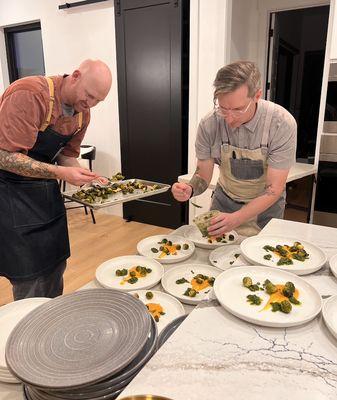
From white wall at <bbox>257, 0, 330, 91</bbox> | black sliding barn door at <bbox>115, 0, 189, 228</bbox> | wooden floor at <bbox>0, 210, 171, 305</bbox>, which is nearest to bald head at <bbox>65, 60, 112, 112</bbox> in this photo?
wooden floor at <bbox>0, 210, 171, 305</bbox>

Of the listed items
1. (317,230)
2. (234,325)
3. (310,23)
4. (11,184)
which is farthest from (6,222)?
(310,23)

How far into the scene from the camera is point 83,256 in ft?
11.3

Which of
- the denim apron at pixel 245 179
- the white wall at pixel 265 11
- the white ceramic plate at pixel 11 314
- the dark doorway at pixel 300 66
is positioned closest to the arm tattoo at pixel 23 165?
the white ceramic plate at pixel 11 314

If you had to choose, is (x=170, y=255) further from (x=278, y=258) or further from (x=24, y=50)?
(x=24, y=50)

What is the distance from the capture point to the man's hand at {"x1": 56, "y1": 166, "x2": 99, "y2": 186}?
4.99 feet

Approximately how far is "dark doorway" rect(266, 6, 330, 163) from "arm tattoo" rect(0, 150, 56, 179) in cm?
283

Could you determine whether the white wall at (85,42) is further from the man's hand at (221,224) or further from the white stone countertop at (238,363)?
the white stone countertop at (238,363)

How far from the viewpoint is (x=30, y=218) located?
158cm

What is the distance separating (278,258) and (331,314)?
31 cm

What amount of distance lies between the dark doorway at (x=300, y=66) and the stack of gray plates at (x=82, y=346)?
3.20 meters

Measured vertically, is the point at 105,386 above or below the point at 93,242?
above

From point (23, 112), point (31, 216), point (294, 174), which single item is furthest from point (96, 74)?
point (294, 174)

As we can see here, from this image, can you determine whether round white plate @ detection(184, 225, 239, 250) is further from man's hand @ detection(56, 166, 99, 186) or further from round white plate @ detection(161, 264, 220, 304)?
man's hand @ detection(56, 166, 99, 186)

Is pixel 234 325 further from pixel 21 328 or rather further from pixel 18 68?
pixel 18 68
